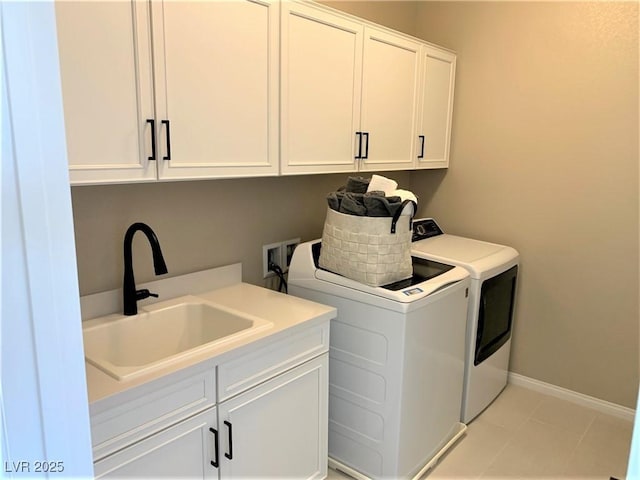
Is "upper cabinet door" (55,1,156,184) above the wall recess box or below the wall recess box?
above

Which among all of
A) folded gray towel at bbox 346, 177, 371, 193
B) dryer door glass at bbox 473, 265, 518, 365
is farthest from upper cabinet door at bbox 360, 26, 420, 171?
dryer door glass at bbox 473, 265, 518, 365

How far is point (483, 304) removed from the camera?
2377 mm

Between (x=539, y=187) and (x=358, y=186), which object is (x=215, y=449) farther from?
(x=539, y=187)

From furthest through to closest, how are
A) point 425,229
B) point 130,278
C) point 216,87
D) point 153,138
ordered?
point 425,229
point 130,278
point 216,87
point 153,138

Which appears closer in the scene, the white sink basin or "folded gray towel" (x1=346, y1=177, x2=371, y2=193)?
the white sink basin

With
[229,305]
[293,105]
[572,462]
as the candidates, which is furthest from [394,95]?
[572,462]

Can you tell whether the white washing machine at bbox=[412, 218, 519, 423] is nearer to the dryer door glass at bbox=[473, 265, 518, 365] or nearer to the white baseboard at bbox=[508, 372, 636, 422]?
the dryer door glass at bbox=[473, 265, 518, 365]

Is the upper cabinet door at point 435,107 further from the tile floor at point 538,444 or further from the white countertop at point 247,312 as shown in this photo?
the tile floor at point 538,444

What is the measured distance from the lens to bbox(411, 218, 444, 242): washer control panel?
279cm

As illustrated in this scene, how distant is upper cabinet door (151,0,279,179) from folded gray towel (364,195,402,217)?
396 millimetres

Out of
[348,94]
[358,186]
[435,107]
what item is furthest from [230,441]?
[435,107]

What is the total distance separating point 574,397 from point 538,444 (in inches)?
21.7

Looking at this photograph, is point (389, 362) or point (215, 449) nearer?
point (215, 449)

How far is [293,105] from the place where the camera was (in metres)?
1.86
